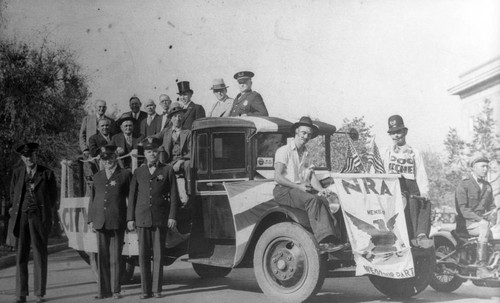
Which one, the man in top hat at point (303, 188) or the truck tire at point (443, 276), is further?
the truck tire at point (443, 276)

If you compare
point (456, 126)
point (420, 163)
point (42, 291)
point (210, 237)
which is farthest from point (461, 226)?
point (42, 291)

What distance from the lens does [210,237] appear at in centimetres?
758

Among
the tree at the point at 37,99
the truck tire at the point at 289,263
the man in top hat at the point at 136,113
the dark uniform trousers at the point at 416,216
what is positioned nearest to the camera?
the truck tire at the point at 289,263

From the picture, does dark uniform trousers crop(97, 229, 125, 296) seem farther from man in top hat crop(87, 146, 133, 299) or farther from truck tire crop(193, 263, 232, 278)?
truck tire crop(193, 263, 232, 278)

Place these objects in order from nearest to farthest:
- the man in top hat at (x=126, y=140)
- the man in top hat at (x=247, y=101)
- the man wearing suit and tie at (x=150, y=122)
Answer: the man in top hat at (x=247, y=101)
the man in top hat at (x=126, y=140)
the man wearing suit and tie at (x=150, y=122)

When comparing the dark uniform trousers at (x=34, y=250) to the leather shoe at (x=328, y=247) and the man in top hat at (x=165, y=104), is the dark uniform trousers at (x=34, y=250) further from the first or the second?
the leather shoe at (x=328, y=247)

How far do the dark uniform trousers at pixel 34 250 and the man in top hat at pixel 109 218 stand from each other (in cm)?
63

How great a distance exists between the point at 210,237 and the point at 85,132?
3.28 m

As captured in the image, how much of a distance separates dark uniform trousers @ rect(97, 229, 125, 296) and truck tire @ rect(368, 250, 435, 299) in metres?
3.04

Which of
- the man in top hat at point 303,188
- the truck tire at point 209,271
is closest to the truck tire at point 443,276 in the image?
the man in top hat at point 303,188

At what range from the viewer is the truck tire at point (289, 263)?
6.21 meters

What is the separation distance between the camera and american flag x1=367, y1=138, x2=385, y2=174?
7383 millimetres

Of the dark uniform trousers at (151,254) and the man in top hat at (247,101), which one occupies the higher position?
the man in top hat at (247,101)

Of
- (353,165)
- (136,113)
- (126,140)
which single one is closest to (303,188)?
(353,165)
